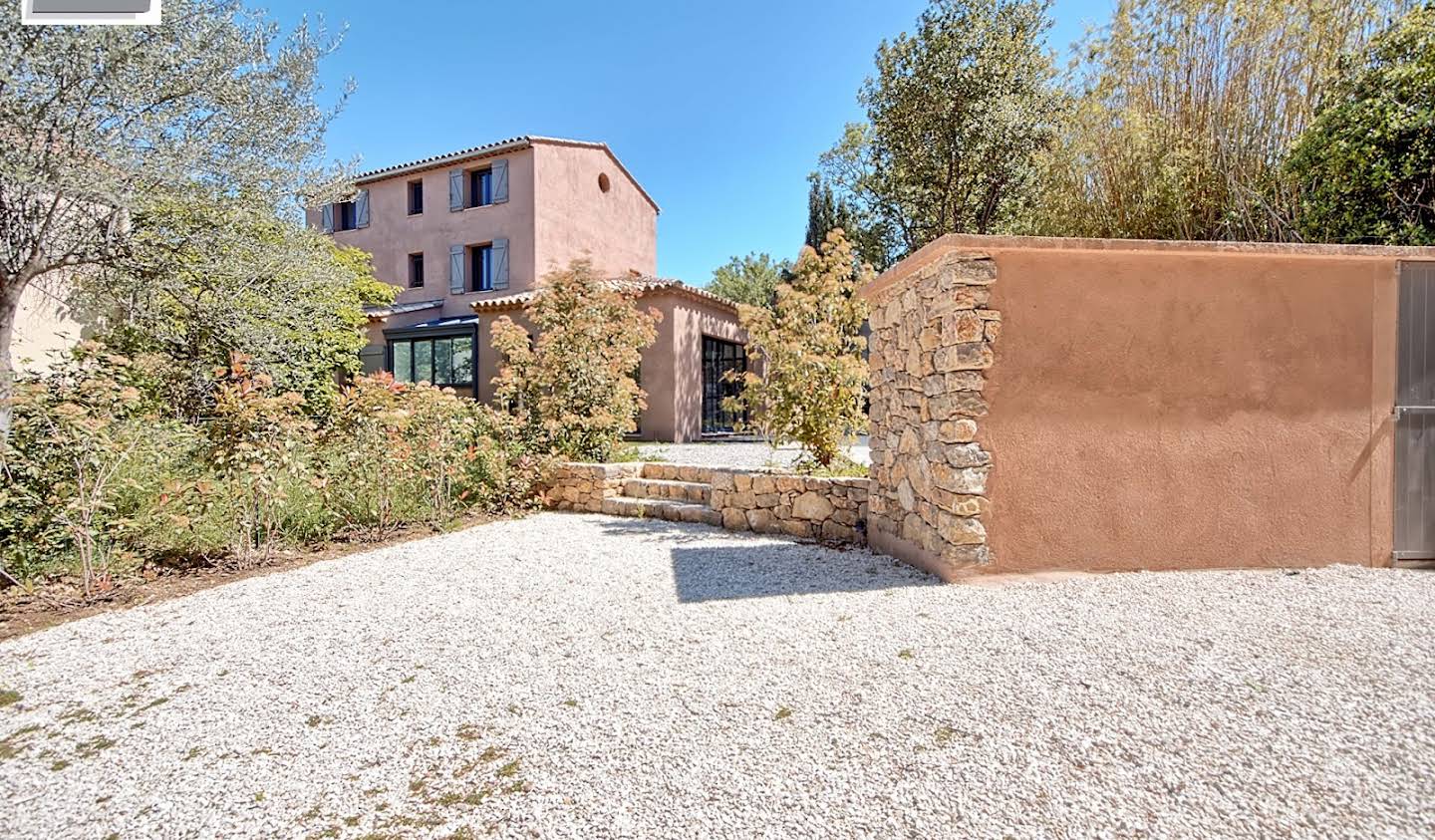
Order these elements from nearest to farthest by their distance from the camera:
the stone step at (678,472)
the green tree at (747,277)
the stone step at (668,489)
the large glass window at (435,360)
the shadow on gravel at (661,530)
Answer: the shadow on gravel at (661,530) < the stone step at (668,489) < the stone step at (678,472) < the large glass window at (435,360) < the green tree at (747,277)

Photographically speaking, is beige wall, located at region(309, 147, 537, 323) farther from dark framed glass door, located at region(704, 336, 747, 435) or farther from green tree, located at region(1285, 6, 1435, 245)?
green tree, located at region(1285, 6, 1435, 245)

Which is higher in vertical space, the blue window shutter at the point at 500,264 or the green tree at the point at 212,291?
the blue window shutter at the point at 500,264

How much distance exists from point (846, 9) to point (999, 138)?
12.7ft

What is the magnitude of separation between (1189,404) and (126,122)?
9.69 m

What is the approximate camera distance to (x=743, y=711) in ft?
8.48

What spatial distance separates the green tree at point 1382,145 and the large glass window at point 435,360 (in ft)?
52.2

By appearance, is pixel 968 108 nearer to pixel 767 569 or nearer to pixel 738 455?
pixel 738 455

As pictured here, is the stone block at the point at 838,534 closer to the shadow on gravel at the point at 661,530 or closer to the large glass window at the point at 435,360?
the shadow on gravel at the point at 661,530

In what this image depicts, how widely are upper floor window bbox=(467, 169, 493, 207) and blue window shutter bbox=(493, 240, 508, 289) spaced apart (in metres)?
1.65

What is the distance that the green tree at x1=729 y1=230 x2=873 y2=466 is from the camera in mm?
6605

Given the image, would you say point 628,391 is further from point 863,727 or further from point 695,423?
point 863,727

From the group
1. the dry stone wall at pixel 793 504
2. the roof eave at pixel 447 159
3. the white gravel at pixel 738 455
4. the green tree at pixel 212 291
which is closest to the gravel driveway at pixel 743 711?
the dry stone wall at pixel 793 504

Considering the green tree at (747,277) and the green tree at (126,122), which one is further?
the green tree at (747,277)

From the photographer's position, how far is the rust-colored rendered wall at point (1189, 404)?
166 inches
